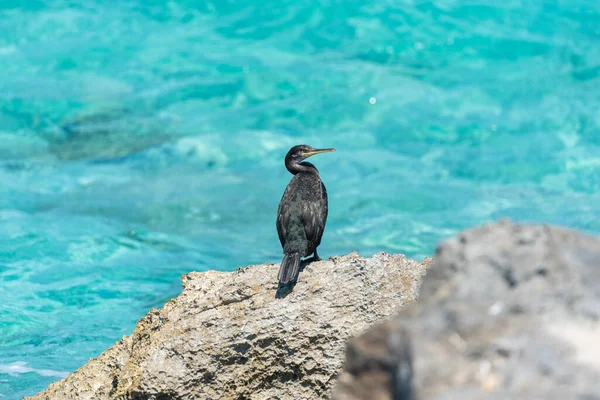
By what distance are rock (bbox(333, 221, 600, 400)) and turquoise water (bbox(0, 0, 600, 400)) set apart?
5623mm

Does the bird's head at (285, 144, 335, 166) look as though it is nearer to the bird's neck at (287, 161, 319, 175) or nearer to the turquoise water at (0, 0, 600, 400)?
the bird's neck at (287, 161, 319, 175)

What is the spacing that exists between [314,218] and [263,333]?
109 cm

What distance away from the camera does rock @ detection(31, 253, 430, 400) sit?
4.66m

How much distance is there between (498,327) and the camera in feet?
7.14

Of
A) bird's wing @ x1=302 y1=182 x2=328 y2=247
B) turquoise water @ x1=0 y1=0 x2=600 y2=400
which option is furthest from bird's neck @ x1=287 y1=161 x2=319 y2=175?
turquoise water @ x1=0 y1=0 x2=600 y2=400

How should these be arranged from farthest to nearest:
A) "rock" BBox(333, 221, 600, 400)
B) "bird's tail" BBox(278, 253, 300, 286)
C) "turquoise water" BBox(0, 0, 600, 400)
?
"turquoise water" BBox(0, 0, 600, 400)
"bird's tail" BBox(278, 253, 300, 286)
"rock" BBox(333, 221, 600, 400)

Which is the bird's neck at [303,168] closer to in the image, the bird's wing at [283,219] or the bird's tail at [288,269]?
the bird's wing at [283,219]

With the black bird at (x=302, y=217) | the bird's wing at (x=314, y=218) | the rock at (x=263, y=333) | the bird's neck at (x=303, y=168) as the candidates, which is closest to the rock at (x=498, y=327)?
the rock at (x=263, y=333)

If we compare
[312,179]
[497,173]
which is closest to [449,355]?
[312,179]

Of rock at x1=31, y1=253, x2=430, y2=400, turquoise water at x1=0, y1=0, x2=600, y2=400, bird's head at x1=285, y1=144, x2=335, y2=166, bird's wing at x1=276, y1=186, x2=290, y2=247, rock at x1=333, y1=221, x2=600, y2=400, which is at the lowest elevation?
turquoise water at x1=0, y1=0, x2=600, y2=400

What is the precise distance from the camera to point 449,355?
213cm

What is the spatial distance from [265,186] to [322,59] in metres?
5.43

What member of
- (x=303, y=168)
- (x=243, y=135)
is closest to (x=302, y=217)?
(x=303, y=168)

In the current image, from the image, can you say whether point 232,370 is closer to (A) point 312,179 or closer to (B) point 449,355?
(A) point 312,179
